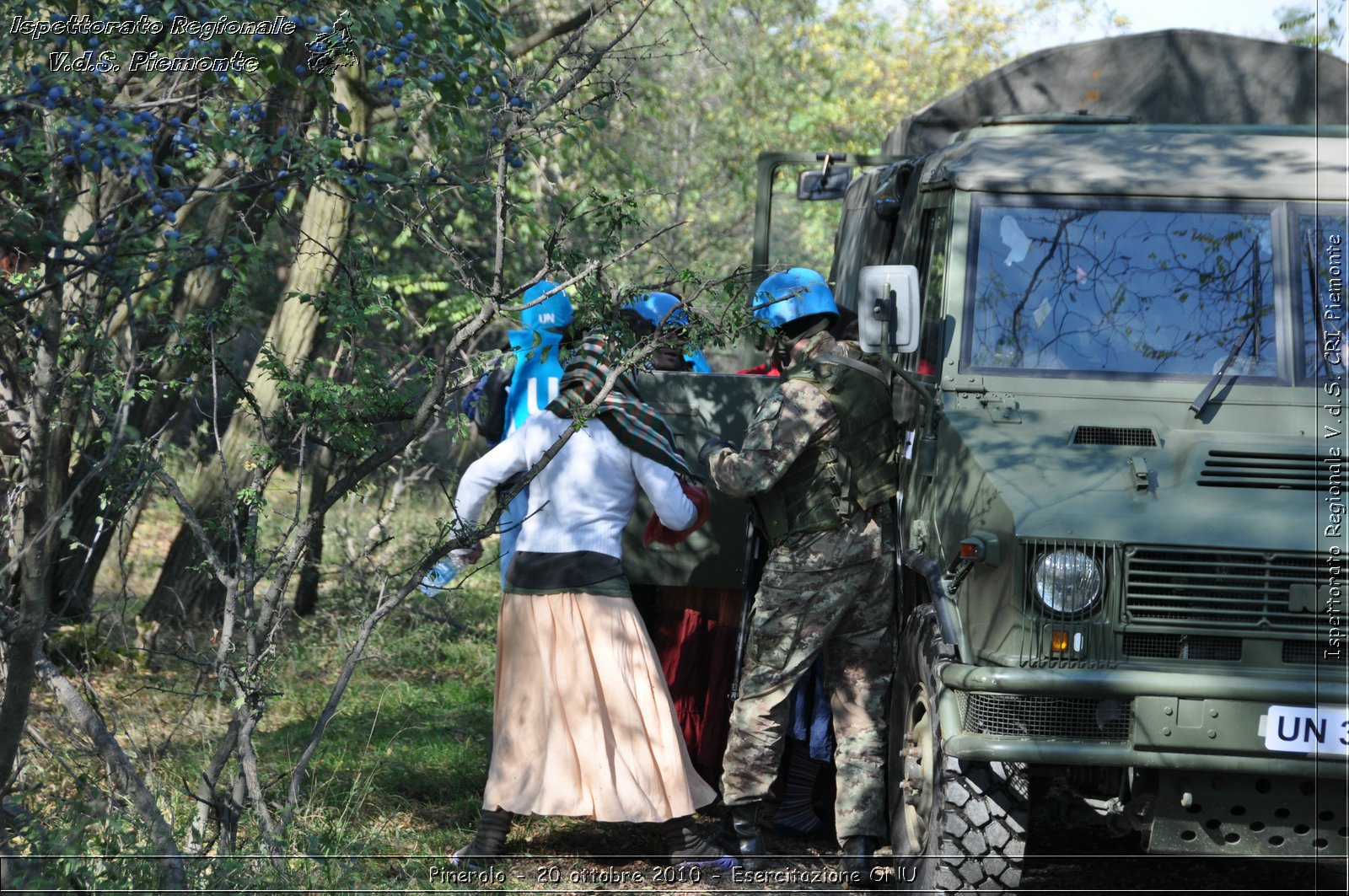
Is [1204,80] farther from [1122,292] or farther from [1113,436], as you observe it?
[1113,436]

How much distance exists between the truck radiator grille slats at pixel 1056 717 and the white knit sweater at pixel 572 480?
1409 millimetres

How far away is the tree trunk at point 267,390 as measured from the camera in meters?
7.02

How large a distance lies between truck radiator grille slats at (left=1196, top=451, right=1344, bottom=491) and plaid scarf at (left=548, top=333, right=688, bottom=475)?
5.67 feet

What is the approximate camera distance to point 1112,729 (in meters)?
3.85

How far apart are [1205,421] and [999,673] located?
1.29 meters

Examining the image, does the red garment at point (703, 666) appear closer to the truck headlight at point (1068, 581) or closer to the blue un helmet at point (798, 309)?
the blue un helmet at point (798, 309)

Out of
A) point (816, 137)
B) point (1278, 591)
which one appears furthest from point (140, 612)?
point (816, 137)

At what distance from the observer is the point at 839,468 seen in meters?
5.00

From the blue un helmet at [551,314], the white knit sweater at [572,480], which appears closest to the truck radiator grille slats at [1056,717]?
the white knit sweater at [572,480]

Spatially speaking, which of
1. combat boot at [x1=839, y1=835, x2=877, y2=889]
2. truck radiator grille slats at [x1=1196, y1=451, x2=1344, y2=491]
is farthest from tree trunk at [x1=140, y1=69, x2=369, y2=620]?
truck radiator grille slats at [x1=1196, y1=451, x2=1344, y2=491]

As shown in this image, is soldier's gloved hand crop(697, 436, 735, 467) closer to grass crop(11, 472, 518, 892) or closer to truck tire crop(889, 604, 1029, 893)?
truck tire crop(889, 604, 1029, 893)

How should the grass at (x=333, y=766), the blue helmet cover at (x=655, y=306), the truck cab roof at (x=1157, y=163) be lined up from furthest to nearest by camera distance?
the blue helmet cover at (x=655, y=306) → the truck cab roof at (x=1157, y=163) → the grass at (x=333, y=766)

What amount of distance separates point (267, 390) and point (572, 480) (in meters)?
2.91

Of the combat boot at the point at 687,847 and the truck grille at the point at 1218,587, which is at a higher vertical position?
the truck grille at the point at 1218,587
